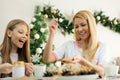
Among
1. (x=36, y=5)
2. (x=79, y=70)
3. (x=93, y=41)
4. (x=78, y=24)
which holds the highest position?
(x=36, y=5)

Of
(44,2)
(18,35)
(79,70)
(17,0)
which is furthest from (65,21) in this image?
(79,70)

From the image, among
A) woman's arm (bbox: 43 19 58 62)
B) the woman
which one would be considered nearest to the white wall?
the woman

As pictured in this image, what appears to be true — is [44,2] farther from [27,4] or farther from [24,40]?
[24,40]

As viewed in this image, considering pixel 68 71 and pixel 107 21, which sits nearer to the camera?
pixel 68 71

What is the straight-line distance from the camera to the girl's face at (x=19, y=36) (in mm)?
1860

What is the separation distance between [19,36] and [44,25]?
1.34 metres

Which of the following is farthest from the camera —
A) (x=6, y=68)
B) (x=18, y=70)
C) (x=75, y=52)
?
(x=75, y=52)

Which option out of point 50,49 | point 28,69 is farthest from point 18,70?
point 50,49

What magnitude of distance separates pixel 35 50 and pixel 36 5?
0.79 m

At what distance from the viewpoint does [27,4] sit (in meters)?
3.61

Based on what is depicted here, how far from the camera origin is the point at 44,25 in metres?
3.22

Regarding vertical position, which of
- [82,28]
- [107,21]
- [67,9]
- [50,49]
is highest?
[67,9]

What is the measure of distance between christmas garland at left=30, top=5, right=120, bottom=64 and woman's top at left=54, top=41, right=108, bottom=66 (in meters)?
0.54

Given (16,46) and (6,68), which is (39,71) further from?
(16,46)
